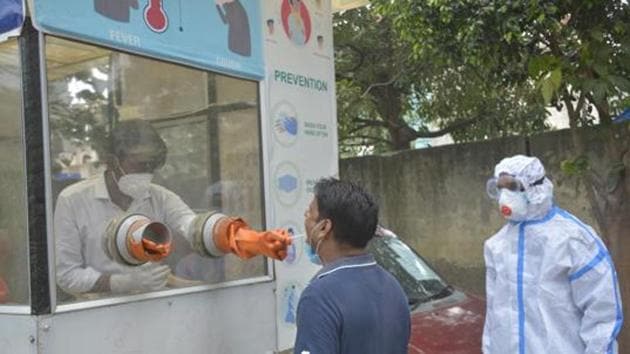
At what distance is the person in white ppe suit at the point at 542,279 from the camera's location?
307 centimetres

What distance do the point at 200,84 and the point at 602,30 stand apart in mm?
2780

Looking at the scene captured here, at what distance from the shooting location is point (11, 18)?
2.49 metres

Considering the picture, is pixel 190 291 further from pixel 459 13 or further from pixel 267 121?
pixel 459 13

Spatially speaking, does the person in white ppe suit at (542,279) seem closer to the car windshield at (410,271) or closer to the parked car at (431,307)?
the parked car at (431,307)

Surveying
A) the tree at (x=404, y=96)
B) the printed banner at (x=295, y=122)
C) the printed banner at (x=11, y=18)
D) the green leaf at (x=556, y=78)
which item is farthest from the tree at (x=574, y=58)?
the tree at (x=404, y=96)

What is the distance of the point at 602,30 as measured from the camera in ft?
15.0

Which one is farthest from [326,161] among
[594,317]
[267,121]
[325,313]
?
[325,313]

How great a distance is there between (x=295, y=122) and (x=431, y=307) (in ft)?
5.73

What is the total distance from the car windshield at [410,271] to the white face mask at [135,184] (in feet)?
6.90

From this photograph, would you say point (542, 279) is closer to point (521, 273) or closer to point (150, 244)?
point (521, 273)

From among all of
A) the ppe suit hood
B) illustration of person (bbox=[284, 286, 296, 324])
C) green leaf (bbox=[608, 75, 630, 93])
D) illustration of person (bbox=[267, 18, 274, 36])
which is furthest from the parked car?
green leaf (bbox=[608, 75, 630, 93])

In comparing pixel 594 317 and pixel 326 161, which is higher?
pixel 326 161

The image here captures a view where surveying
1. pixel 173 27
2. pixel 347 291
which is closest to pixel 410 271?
pixel 173 27

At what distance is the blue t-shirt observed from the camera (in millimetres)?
1939
